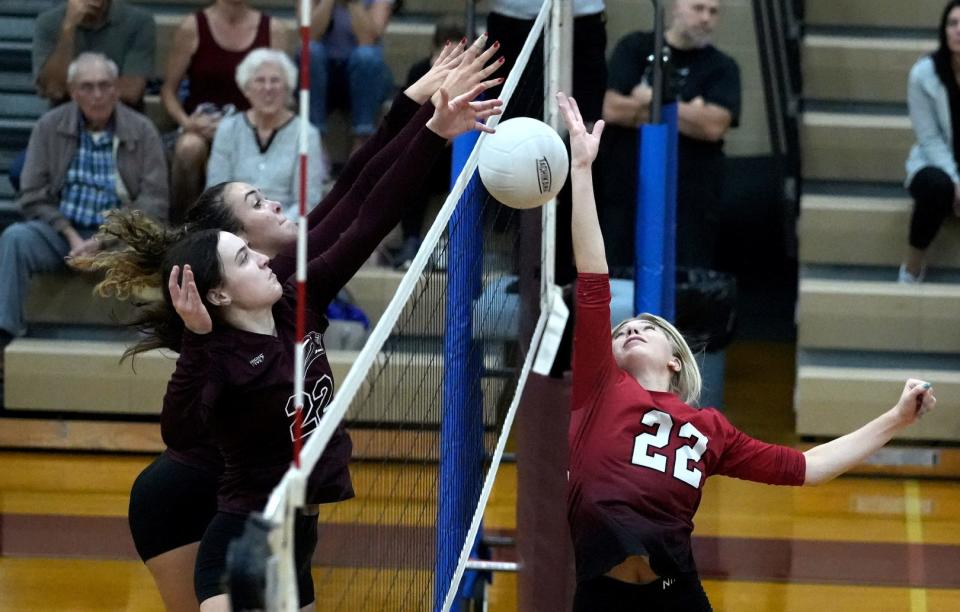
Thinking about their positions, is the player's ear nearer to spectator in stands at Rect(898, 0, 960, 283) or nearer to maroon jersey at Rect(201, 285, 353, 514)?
maroon jersey at Rect(201, 285, 353, 514)

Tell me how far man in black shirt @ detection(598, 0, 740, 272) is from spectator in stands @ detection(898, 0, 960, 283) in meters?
0.94

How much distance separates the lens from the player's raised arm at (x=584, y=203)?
3510mm

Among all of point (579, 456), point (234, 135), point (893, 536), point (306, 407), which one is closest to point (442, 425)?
point (579, 456)

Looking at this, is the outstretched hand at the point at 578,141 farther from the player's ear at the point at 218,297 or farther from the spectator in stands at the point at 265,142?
the spectator in stands at the point at 265,142

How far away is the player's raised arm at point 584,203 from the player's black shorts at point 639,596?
77 cm

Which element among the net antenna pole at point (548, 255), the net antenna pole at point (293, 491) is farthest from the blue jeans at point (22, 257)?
the net antenna pole at point (293, 491)

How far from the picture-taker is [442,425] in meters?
3.96

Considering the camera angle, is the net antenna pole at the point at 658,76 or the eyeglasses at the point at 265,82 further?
the eyeglasses at the point at 265,82

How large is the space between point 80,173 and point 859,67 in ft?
14.5

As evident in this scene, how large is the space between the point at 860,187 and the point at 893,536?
101 inches

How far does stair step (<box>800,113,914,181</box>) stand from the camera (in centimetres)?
810

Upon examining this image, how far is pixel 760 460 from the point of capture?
3725 millimetres

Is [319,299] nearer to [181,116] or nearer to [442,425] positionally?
[442,425]

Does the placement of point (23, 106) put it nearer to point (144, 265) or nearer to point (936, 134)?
point (936, 134)
